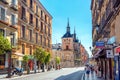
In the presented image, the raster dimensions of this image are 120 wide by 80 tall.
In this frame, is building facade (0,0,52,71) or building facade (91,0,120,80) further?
building facade (0,0,52,71)

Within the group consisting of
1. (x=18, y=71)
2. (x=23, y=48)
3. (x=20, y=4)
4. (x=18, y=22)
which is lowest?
(x=18, y=71)

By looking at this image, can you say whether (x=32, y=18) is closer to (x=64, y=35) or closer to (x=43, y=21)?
(x=43, y=21)

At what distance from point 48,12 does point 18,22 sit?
2794 cm

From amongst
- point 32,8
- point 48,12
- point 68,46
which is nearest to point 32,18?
point 32,8

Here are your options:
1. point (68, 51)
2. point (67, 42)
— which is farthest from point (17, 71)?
point (67, 42)

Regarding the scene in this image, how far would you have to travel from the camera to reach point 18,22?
156ft

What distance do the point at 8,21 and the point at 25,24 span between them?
9.84m

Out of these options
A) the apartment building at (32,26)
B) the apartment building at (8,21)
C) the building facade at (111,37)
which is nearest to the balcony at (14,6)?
the apartment building at (8,21)

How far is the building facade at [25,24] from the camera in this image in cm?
4234

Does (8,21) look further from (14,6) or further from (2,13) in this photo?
(14,6)

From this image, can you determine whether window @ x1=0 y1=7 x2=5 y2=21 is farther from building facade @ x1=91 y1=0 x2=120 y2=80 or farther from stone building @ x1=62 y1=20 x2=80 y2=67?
stone building @ x1=62 y1=20 x2=80 y2=67

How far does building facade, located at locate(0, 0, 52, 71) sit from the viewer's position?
4234 cm

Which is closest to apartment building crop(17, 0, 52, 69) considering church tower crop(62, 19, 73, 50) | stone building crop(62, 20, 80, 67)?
stone building crop(62, 20, 80, 67)

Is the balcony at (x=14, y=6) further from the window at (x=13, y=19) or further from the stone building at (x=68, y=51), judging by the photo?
the stone building at (x=68, y=51)
